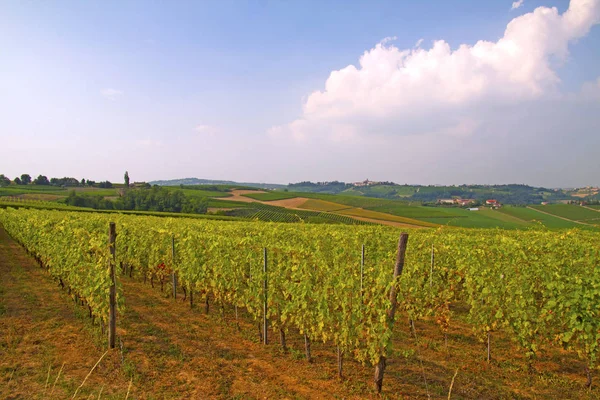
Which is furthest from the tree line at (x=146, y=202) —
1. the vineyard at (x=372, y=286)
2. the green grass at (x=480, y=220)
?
the vineyard at (x=372, y=286)

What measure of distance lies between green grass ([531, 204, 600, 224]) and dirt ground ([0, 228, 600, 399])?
64.3 m

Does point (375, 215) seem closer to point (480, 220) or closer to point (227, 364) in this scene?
point (480, 220)

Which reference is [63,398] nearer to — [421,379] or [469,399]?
[421,379]

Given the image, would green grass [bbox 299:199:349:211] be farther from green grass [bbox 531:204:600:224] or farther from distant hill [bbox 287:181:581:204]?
distant hill [bbox 287:181:581:204]

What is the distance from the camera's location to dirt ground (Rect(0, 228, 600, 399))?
18.8 feet

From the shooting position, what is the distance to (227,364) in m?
6.71

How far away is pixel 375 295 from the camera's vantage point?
5.89m

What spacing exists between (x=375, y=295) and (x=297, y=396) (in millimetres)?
2198

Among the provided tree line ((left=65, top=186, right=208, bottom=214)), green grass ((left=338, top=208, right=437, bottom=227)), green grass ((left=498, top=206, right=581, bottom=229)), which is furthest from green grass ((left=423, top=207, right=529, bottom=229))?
tree line ((left=65, top=186, right=208, bottom=214))

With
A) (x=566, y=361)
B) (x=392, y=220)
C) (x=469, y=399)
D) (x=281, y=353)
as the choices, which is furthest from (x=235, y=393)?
(x=392, y=220)

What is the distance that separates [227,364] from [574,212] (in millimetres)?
80941

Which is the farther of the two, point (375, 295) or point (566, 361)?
point (566, 361)

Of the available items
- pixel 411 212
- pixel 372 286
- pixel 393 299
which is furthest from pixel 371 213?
pixel 393 299

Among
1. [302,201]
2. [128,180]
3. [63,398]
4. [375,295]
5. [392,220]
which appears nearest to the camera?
[63,398]
